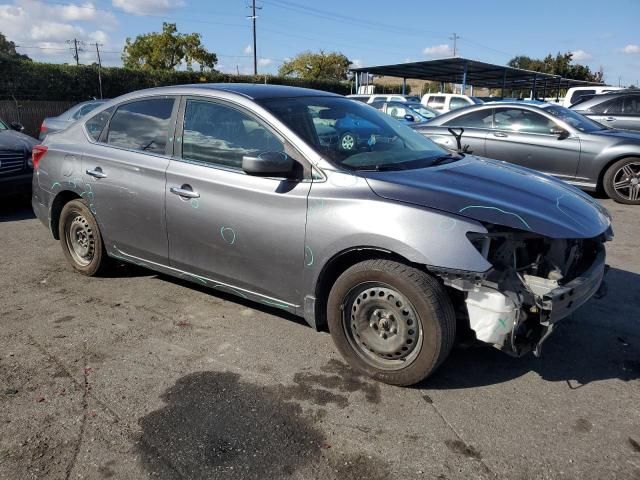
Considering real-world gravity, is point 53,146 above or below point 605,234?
above

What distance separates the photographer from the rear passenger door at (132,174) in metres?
4.18

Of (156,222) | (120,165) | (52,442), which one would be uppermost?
(120,165)

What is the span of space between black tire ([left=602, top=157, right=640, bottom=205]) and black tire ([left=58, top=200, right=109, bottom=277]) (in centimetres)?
748

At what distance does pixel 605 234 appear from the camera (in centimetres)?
345

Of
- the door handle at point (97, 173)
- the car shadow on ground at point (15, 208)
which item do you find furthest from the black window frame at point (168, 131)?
the car shadow on ground at point (15, 208)

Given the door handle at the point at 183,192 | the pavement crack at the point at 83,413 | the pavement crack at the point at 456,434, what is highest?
the door handle at the point at 183,192

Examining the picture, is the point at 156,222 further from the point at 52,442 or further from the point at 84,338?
the point at 52,442

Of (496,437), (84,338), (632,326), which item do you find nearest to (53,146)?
(84,338)

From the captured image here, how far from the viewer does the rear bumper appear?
9.40ft

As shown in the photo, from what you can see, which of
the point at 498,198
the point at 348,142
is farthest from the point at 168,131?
the point at 498,198

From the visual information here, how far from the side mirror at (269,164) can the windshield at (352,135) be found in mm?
240

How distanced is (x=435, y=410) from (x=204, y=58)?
4667cm

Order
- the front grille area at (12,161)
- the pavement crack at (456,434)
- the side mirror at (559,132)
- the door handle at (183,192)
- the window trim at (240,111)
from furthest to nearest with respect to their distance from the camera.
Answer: the side mirror at (559,132) → the front grille area at (12,161) → the door handle at (183,192) → the window trim at (240,111) → the pavement crack at (456,434)

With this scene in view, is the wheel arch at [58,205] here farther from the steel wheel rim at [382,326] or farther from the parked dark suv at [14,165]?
the parked dark suv at [14,165]
